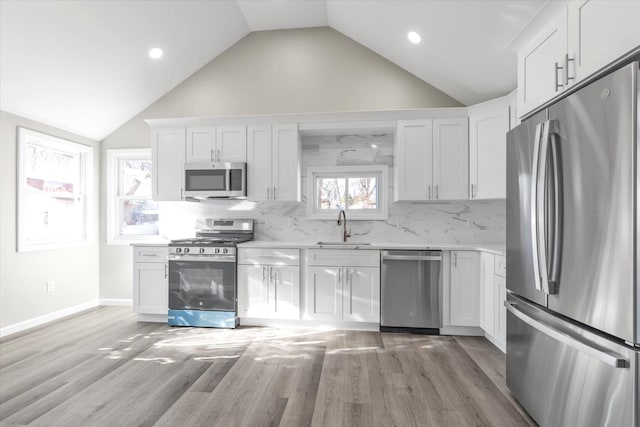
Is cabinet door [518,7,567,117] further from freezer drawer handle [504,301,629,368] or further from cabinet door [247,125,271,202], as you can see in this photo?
cabinet door [247,125,271,202]

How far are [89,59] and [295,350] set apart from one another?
3527 millimetres

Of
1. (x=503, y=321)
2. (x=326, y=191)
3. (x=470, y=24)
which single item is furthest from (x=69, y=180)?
(x=503, y=321)

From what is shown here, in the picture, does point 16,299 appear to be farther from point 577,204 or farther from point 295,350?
point 577,204

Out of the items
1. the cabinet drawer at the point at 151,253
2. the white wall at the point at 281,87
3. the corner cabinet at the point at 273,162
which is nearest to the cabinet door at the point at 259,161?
the corner cabinet at the point at 273,162

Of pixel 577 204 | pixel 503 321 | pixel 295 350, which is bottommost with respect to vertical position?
pixel 295 350

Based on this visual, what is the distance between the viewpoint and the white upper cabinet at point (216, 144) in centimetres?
404

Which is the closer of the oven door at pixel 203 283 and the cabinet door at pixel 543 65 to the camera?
the cabinet door at pixel 543 65

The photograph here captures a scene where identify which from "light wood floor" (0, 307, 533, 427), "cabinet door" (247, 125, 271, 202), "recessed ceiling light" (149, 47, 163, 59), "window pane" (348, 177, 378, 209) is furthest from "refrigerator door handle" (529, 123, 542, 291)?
"recessed ceiling light" (149, 47, 163, 59)

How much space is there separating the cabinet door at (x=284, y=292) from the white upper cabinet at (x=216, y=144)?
4.57 ft

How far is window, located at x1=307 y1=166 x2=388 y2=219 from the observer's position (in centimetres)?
423

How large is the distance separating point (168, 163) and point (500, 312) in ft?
12.8

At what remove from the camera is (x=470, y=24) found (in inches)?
112

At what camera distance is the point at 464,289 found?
352cm

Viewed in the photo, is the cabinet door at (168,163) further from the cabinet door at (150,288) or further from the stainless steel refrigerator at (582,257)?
the stainless steel refrigerator at (582,257)
